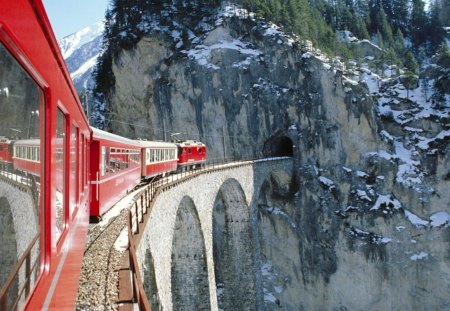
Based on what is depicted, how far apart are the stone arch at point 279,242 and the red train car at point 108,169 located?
84.7ft

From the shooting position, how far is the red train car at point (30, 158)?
2.09 m

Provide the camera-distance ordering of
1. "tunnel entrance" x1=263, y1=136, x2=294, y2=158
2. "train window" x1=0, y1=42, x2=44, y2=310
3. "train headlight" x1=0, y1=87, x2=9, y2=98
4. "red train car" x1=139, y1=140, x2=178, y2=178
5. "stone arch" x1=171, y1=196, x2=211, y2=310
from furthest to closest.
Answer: "tunnel entrance" x1=263, y1=136, x2=294, y2=158
"stone arch" x1=171, y1=196, x2=211, y2=310
"red train car" x1=139, y1=140, x2=178, y2=178
"train window" x1=0, y1=42, x2=44, y2=310
"train headlight" x1=0, y1=87, x2=9, y2=98

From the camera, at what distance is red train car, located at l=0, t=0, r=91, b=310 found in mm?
2088

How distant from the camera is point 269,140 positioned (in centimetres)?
4375

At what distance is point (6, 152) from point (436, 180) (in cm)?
4346

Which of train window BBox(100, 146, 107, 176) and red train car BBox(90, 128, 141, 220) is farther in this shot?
train window BBox(100, 146, 107, 176)

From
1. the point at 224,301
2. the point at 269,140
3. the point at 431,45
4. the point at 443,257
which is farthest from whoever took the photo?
the point at 431,45

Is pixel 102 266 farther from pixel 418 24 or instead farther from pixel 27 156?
pixel 418 24

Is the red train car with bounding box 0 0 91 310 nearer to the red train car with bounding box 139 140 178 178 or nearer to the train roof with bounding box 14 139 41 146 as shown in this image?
the train roof with bounding box 14 139 41 146

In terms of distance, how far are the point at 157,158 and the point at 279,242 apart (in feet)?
75.0

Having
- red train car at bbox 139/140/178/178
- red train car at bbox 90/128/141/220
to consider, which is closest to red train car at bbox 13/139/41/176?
red train car at bbox 90/128/141/220

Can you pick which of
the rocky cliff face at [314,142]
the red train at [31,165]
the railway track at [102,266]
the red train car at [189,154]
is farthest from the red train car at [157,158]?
the rocky cliff face at [314,142]

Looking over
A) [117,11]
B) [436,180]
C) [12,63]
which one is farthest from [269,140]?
[12,63]

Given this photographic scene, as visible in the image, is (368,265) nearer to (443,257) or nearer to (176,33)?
(443,257)
